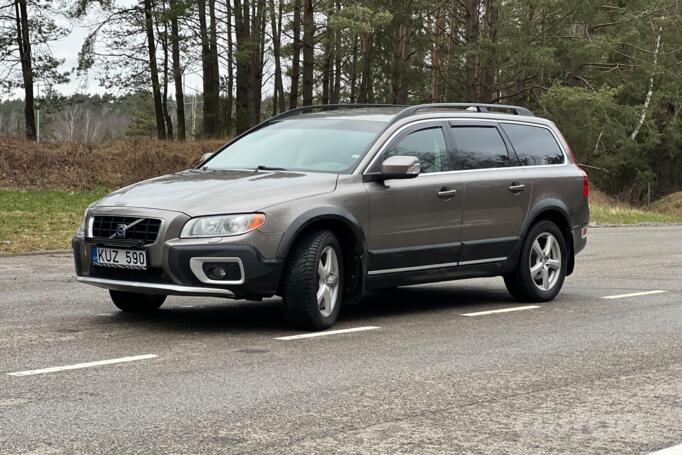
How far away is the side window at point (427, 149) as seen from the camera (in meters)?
9.85

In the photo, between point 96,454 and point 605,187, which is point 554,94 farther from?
point 96,454

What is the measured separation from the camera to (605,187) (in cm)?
6556

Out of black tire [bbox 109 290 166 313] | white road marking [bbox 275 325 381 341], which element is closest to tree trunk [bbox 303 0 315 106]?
black tire [bbox 109 290 166 313]

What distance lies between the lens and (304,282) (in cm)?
855

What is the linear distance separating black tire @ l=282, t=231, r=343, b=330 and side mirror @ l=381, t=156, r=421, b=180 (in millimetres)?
813

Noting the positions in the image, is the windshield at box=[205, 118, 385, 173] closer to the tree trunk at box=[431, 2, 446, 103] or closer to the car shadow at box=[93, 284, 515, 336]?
the car shadow at box=[93, 284, 515, 336]

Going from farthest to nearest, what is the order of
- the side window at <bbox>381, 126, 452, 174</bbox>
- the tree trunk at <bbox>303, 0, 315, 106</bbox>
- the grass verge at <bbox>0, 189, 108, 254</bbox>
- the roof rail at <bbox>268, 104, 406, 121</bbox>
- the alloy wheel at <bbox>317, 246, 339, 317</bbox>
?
the tree trunk at <bbox>303, 0, 315, 106</bbox>
the grass verge at <bbox>0, 189, 108, 254</bbox>
the roof rail at <bbox>268, 104, 406, 121</bbox>
the side window at <bbox>381, 126, 452, 174</bbox>
the alloy wheel at <bbox>317, 246, 339, 317</bbox>

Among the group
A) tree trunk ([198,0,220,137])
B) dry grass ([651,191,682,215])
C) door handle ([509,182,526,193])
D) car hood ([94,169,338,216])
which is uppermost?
tree trunk ([198,0,220,137])

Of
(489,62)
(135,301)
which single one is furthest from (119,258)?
(489,62)

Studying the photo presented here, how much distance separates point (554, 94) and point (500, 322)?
109ft

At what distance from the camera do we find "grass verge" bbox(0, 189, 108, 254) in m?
17.4

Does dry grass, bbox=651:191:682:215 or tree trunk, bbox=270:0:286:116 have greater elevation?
tree trunk, bbox=270:0:286:116

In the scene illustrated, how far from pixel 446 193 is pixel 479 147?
0.93 m

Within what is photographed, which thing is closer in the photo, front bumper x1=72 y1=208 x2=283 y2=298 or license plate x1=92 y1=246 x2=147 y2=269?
front bumper x1=72 y1=208 x2=283 y2=298
